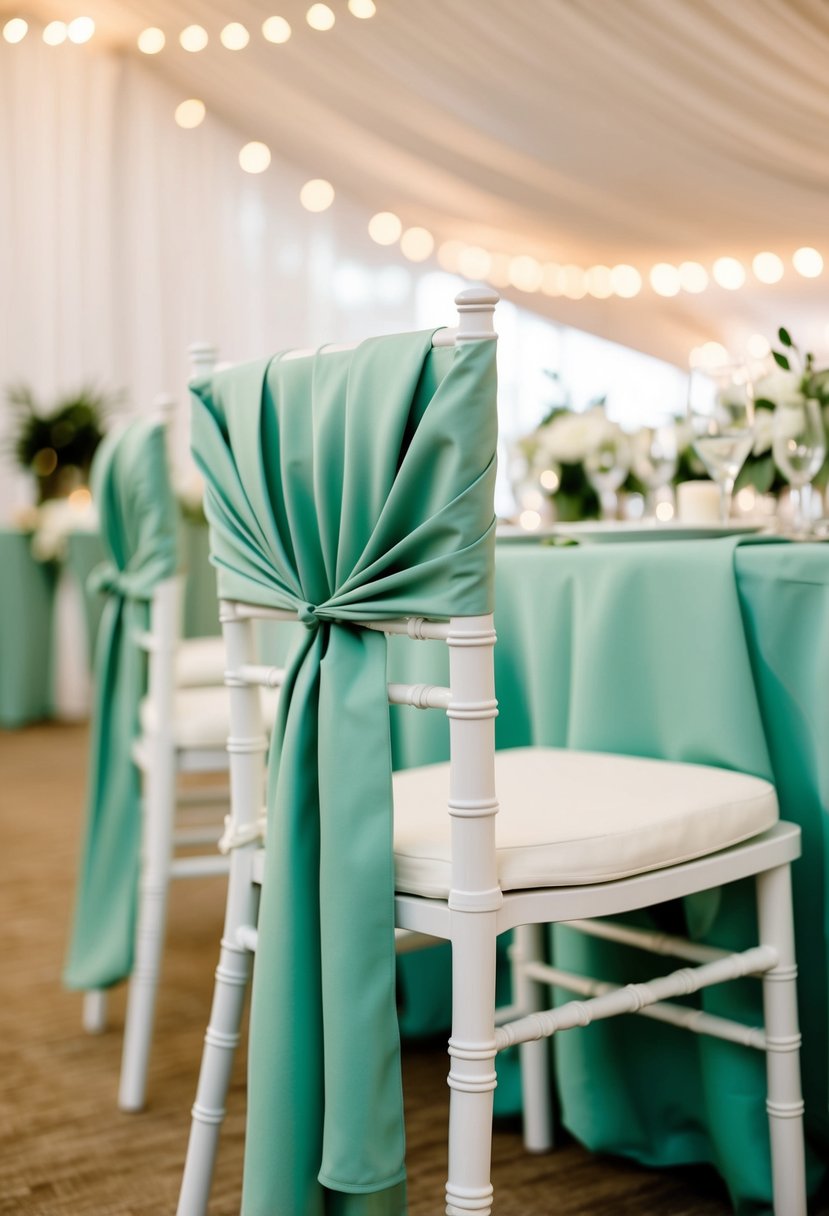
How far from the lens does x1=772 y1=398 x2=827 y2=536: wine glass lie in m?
1.64

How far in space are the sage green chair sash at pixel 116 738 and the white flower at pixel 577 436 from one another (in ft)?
2.19

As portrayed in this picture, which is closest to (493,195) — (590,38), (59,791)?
(590,38)

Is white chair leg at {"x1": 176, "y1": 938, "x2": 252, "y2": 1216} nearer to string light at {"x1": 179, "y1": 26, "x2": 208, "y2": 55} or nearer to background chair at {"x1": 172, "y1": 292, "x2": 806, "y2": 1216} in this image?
background chair at {"x1": 172, "y1": 292, "x2": 806, "y2": 1216}

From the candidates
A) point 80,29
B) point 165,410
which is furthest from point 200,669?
point 80,29

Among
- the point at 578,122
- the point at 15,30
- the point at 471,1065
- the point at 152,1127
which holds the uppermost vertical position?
the point at 15,30

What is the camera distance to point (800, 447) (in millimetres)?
1646

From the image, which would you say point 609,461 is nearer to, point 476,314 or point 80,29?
point 476,314

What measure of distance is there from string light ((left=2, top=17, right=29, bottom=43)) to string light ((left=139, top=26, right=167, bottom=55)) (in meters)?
0.52

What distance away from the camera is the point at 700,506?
1930mm

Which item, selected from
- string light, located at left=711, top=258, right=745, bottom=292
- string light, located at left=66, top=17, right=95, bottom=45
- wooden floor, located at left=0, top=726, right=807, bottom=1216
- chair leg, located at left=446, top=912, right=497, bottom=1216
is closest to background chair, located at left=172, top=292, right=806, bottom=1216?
chair leg, located at left=446, top=912, right=497, bottom=1216

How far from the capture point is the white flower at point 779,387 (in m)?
1.72

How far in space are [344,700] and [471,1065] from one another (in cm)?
34

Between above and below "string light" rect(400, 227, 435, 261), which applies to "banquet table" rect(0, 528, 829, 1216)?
below

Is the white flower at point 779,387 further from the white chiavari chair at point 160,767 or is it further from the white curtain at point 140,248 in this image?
the white curtain at point 140,248
